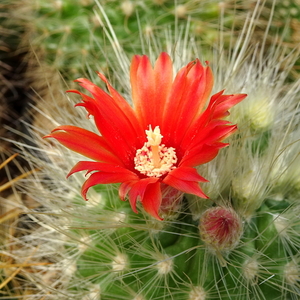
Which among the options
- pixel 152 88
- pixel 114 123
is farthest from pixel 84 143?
pixel 152 88

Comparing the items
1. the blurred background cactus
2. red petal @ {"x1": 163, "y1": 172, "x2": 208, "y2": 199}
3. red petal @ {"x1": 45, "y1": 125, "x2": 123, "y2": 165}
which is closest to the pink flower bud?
the blurred background cactus

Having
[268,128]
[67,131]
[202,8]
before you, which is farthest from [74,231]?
[202,8]

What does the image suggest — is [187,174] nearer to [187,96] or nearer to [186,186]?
[186,186]

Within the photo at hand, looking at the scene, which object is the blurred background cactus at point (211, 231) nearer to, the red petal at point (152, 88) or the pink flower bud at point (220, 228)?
the pink flower bud at point (220, 228)

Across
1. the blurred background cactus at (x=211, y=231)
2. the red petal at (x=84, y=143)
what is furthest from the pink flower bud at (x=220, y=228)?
the red petal at (x=84, y=143)

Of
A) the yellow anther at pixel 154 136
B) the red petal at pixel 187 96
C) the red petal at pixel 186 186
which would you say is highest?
the red petal at pixel 187 96

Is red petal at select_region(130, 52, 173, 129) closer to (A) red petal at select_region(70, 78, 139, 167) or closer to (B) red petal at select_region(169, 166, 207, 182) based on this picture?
(A) red petal at select_region(70, 78, 139, 167)

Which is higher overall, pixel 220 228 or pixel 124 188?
pixel 124 188
